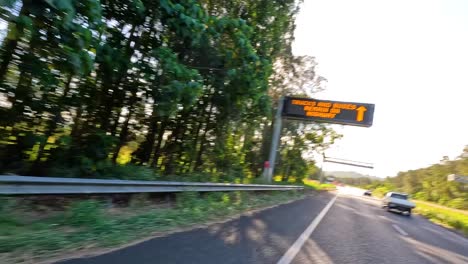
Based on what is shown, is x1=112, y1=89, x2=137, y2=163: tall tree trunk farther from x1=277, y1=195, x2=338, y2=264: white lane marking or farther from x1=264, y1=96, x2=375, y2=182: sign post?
x1=264, y1=96, x2=375, y2=182: sign post

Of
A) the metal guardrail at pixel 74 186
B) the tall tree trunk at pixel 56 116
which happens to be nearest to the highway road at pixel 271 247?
the metal guardrail at pixel 74 186

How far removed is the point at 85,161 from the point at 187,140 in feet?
20.7

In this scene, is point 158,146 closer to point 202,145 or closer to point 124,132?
point 124,132

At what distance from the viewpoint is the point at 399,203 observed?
86.2 feet

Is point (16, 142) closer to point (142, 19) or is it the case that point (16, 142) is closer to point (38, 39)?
point (38, 39)

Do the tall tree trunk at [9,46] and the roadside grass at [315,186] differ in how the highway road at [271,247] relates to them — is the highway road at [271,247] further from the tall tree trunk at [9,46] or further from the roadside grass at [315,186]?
the roadside grass at [315,186]

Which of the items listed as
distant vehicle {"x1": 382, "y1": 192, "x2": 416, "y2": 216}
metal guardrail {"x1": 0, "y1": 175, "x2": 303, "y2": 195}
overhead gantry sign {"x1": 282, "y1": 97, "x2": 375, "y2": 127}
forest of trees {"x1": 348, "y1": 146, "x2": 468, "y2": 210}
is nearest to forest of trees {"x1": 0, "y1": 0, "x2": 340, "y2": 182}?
metal guardrail {"x1": 0, "y1": 175, "x2": 303, "y2": 195}

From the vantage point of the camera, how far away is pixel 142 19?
9.45 meters

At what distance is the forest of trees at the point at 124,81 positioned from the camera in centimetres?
657

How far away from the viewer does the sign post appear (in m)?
23.5

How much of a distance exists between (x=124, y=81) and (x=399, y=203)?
2217 cm

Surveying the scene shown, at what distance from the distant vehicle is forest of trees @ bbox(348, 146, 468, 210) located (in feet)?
109

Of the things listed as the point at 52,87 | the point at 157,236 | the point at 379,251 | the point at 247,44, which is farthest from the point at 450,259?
the point at 52,87

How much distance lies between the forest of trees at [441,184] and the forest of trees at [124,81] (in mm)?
52027
